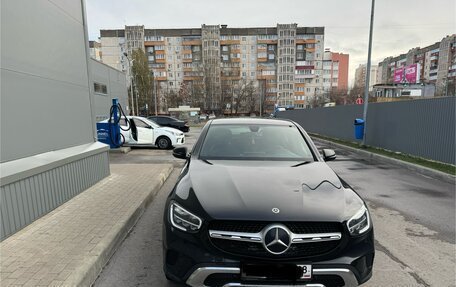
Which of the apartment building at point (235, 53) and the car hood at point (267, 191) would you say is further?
the apartment building at point (235, 53)

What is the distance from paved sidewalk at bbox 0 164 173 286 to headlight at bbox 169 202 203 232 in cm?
115

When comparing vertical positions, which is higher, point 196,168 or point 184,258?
point 196,168

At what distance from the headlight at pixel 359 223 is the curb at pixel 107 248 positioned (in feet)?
8.02

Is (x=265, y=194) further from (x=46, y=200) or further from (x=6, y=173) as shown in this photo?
(x=46, y=200)

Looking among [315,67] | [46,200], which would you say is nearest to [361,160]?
[46,200]

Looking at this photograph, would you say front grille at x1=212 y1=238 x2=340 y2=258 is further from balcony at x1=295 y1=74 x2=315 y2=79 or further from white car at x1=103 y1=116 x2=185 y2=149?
balcony at x1=295 y1=74 x2=315 y2=79

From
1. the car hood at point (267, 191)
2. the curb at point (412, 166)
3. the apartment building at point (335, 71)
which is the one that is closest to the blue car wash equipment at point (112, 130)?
the car hood at point (267, 191)

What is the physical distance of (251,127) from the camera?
421 centimetres

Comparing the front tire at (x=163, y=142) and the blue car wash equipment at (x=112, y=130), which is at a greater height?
the blue car wash equipment at (x=112, y=130)

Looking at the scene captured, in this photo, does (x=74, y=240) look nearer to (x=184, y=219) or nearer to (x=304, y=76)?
(x=184, y=219)

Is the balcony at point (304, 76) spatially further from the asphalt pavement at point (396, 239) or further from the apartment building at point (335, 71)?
the asphalt pavement at point (396, 239)

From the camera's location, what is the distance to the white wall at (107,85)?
2453 centimetres

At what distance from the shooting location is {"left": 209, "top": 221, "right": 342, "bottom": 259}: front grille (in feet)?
7.18

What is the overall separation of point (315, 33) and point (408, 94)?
52985mm
